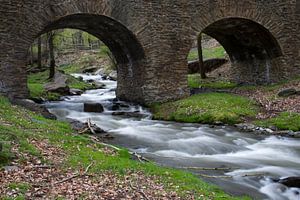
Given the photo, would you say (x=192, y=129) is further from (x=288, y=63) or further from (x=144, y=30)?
(x=288, y=63)

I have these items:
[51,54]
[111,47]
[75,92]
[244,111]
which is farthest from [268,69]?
[51,54]

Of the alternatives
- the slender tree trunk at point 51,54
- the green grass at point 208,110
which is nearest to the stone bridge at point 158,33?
the green grass at point 208,110

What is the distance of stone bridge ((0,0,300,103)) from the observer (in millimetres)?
17312

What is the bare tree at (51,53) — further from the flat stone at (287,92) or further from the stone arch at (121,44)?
the flat stone at (287,92)

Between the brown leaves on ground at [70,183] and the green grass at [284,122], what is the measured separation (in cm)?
864

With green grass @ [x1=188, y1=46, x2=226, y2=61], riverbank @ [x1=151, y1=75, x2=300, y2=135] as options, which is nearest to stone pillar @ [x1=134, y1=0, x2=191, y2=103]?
riverbank @ [x1=151, y1=75, x2=300, y2=135]

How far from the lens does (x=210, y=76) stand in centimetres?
3219

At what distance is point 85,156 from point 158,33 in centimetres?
1276

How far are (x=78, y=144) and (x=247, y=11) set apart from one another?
1591 centimetres

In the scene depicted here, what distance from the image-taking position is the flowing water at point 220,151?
9016 mm

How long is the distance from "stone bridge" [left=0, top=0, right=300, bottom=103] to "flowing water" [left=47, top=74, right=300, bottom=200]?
3.71 m

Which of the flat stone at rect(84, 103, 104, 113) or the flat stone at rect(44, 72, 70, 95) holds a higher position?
the flat stone at rect(44, 72, 70, 95)

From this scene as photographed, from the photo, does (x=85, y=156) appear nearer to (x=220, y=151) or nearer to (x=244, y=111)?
(x=220, y=151)

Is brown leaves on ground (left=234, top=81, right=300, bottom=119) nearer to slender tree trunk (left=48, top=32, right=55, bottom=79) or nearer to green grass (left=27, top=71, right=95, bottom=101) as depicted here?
green grass (left=27, top=71, right=95, bottom=101)
